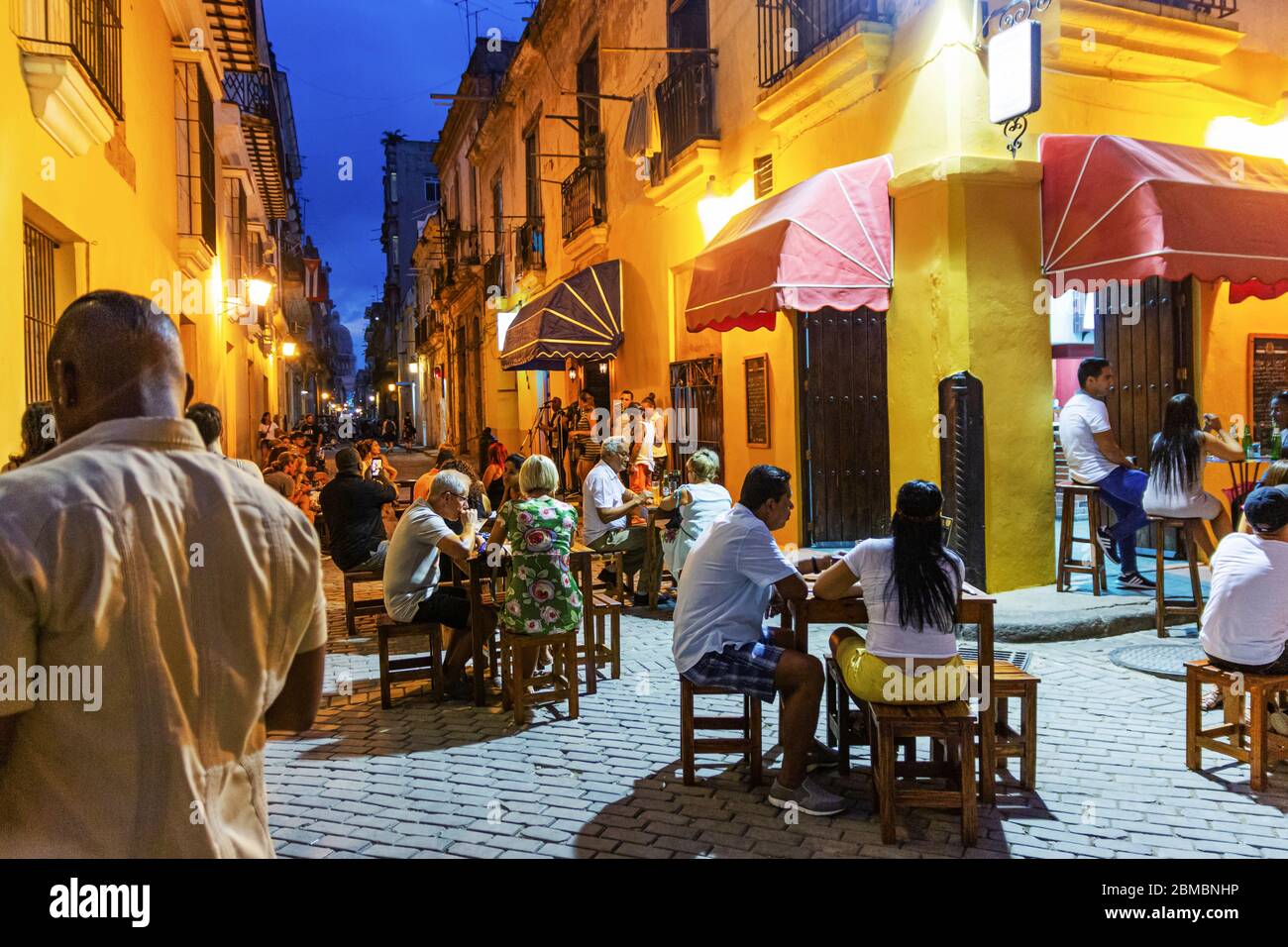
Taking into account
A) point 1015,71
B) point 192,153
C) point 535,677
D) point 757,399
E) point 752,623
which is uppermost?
point 192,153

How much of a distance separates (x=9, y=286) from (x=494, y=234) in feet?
69.0

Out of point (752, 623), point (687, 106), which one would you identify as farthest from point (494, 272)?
point (752, 623)

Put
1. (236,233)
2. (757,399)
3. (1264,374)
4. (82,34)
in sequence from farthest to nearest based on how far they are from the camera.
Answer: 1. (236,233)
2. (757,399)
3. (1264,374)
4. (82,34)

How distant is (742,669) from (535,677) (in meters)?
1.76

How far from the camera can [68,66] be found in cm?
582

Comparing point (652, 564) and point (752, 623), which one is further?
point (652, 564)

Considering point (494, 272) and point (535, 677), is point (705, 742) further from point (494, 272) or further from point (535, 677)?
point (494, 272)

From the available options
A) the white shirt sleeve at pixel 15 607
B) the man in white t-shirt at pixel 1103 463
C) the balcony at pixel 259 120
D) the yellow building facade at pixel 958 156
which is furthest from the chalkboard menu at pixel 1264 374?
the balcony at pixel 259 120

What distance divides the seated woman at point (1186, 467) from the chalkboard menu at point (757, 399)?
14.0ft

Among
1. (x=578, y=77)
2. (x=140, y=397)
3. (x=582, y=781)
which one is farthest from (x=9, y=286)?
(x=578, y=77)

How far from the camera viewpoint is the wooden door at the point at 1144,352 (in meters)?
8.75

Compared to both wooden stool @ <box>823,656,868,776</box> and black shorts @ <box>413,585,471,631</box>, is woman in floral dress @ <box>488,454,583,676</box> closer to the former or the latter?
black shorts @ <box>413,585,471,631</box>

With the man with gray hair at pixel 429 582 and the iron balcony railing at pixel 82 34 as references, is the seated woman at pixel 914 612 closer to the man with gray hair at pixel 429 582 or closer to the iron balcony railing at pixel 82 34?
the man with gray hair at pixel 429 582

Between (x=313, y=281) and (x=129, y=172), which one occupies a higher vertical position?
(x=313, y=281)
